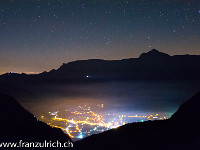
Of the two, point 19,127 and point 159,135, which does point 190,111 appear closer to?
point 159,135

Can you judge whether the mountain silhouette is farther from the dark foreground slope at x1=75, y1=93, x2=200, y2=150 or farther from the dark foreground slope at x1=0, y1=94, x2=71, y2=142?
the dark foreground slope at x1=0, y1=94, x2=71, y2=142

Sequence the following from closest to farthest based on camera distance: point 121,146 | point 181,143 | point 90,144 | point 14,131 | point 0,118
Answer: point 181,143, point 121,146, point 90,144, point 14,131, point 0,118

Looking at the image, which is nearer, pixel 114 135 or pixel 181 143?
pixel 181 143

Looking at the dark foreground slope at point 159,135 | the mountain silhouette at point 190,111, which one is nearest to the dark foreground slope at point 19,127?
the dark foreground slope at point 159,135

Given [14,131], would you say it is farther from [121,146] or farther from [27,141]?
[121,146]

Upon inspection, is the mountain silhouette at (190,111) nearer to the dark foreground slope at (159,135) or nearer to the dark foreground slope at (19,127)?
the dark foreground slope at (159,135)

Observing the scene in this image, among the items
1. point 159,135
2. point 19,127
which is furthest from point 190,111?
point 19,127

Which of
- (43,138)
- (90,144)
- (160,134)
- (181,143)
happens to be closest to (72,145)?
(90,144)
